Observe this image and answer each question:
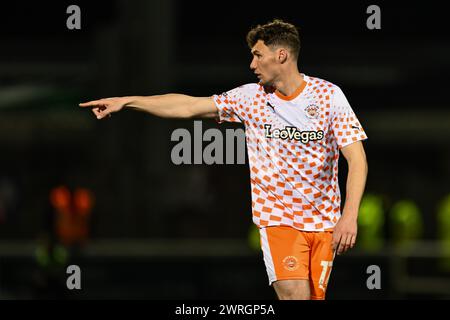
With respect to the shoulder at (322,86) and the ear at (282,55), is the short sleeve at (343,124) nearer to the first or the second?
the shoulder at (322,86)

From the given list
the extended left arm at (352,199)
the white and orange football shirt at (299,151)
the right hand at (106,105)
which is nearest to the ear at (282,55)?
the white and orange football shirt at (299,151)

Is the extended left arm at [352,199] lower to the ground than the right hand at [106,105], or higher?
lower

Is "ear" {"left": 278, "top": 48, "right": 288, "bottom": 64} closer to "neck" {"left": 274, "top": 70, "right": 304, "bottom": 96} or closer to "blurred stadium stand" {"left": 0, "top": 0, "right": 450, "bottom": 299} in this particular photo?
"neck" {"left": 274, "top": 70, "right": 304, "bottom": 96}

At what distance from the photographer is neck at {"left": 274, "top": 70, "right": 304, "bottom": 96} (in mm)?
6910

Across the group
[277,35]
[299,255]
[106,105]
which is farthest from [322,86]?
[106,105]

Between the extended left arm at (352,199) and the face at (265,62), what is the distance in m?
0.65

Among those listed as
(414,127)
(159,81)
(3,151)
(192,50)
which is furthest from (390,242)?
(192,50)

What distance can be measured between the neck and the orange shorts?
2.80 ft

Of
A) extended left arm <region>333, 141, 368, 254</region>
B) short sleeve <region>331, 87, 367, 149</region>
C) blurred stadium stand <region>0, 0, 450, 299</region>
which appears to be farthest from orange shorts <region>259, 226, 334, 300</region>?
blurred stadium stand <region>0, 0, 450, 299</region>

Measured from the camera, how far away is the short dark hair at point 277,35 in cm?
679

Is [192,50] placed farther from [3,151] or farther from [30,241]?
[30,241]

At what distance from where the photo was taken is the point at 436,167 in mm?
28062

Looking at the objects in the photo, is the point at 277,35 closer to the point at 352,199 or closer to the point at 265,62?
the point at 265,62

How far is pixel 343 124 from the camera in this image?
679 centimetres
